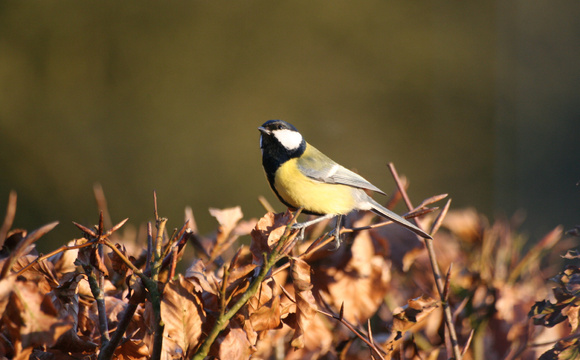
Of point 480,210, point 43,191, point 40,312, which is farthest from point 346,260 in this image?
point 43,191

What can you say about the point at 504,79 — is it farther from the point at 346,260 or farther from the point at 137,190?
the point at 346,260

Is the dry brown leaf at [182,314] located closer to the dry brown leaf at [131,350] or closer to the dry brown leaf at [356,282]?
A: the dry brown leaf at [131,350]

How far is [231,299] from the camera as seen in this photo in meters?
0.41

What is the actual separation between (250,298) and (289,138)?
19.7 inches

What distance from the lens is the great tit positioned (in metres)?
0.80

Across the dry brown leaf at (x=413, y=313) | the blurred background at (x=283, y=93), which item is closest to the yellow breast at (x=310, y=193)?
the dry brown leaf at (x=413, y=313)

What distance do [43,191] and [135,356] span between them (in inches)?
134

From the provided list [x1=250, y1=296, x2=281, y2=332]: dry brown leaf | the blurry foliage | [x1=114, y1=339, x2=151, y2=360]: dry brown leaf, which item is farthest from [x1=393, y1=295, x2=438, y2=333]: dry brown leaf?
[x1=114, y1=339, x2=151, y2=360]: dry brown leaf

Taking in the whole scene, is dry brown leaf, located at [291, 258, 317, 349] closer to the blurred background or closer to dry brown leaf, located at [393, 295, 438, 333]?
dry brown leaf, located at [393, 295, 438, 333]

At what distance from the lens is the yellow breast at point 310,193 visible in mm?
799

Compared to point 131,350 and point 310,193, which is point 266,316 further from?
point 310,193

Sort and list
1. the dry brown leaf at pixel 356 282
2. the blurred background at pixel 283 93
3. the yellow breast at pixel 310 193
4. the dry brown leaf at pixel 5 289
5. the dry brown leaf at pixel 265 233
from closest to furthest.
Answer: the dry brown leaf at pixel 5 289 < the dry brown leaf at pixel 265 233 < the dry brown leaf at pixel 356 282 < the yellow breast at pixel 310 193 < the blurred background at pixel 283 93

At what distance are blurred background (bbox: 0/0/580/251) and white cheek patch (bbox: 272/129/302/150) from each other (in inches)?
89.3

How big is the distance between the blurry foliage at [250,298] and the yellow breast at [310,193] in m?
0.06
